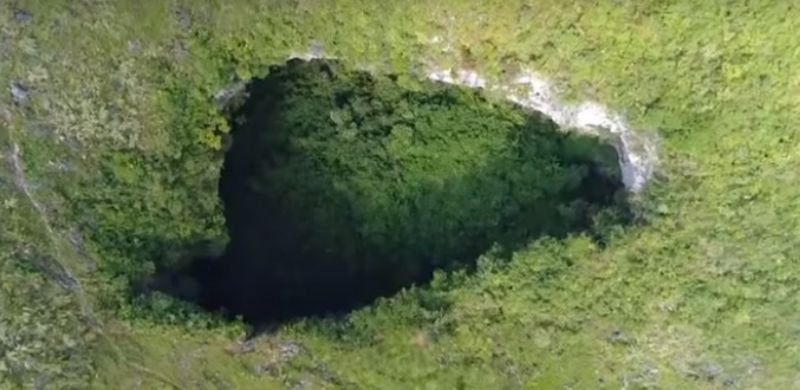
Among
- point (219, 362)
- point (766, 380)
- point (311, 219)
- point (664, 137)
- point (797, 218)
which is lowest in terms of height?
point (219, 362)

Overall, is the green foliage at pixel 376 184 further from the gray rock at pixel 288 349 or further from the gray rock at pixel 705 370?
the gray rock at pixel 705 370

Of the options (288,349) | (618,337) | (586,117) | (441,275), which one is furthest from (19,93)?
(618,337)

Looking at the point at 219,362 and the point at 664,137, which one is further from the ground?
the point at 664,137

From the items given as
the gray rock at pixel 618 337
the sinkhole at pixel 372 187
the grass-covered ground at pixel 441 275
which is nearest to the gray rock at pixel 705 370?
the grass-covered ground at pixel 441 275

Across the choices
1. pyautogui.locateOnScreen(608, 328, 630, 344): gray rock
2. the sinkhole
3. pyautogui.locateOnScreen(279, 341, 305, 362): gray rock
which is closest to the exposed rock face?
the sinkhole

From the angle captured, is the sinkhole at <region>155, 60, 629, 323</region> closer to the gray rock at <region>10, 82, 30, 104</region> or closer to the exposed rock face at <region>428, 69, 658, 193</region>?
the exposed rock face at <region>428, 69, 658, 193</region>

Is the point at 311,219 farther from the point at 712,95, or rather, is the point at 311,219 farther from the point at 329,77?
the point at 712,95

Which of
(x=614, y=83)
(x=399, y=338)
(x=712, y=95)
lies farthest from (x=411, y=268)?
(x=712, y=95)

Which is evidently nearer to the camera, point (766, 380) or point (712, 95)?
point (712, 95)
